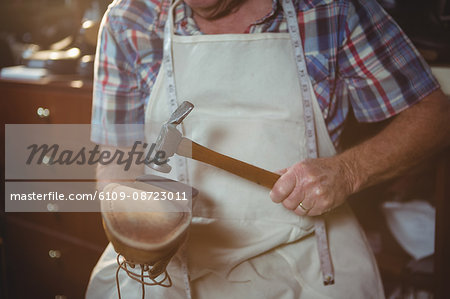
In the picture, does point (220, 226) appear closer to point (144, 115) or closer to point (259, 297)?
point (259, 297)

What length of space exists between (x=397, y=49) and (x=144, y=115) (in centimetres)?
61

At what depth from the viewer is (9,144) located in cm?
149

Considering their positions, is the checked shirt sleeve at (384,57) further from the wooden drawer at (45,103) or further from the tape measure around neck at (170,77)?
the wooden drawer at (45,103)

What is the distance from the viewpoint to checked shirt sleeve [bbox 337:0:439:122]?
0.85m

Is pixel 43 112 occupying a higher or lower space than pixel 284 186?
lower

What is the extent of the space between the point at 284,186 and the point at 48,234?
1.04 meters

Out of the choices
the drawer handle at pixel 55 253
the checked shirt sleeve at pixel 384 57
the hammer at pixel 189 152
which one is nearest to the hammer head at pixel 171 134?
the hammer at pixel 189 152

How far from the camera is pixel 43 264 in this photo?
149cm

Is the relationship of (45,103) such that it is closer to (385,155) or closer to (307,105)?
(307,105)

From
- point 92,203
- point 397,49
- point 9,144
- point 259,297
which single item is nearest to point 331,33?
point 397,49

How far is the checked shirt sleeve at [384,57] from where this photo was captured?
2.79 ft

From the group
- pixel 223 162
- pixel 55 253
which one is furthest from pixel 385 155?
pixel 55 253

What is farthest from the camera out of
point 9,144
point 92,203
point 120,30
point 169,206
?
point 9,144

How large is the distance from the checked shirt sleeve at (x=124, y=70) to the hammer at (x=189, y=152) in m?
0.29
